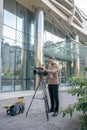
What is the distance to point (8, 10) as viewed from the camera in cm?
1602

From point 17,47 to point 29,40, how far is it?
71.4 inches

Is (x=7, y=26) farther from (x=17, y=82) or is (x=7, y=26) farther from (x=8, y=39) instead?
(x=17, y=82)

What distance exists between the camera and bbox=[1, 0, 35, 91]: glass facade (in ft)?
50.0

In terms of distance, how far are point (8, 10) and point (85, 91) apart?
1308 centimetres

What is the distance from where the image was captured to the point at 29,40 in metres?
18.1

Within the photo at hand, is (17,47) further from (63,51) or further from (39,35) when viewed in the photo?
(63,51)

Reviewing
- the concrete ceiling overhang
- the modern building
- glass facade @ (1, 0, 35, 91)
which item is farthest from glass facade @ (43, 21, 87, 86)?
glass facade @ (1, 0, 35, 91)

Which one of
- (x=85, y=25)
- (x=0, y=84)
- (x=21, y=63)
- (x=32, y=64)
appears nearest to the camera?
(x=0, y=84)

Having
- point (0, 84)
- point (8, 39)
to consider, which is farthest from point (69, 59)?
point (0, 84)

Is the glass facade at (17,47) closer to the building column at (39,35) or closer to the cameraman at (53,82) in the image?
the building column at (39,35)

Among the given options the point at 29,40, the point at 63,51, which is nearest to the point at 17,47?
the point at 29,40

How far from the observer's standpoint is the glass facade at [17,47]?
15.2 m

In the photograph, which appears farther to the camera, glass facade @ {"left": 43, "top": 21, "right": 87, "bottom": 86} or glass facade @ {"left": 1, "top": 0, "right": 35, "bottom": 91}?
glass facade @ {"left": 43, "top": 21, "right": 87, "bottom": 86}

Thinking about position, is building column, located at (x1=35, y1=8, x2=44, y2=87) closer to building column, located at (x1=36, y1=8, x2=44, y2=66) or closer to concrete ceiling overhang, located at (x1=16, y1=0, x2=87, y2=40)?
building column, located at (x1=36, y1=8, x2=44, y2=66)
